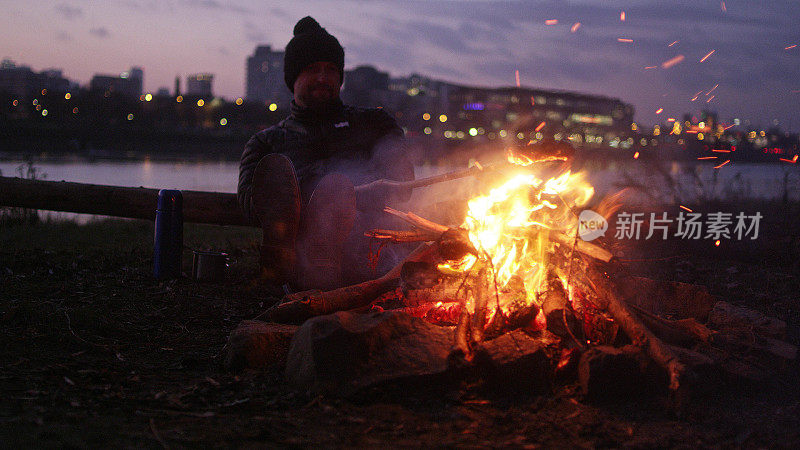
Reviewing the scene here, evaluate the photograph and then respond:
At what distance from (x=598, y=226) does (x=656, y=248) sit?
0.71 m

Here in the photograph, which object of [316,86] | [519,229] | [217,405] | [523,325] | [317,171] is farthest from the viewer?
[316,86]

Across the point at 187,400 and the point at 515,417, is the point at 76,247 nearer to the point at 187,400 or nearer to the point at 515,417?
the point at 187,400

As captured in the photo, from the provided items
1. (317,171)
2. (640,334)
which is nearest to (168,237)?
(317,171)

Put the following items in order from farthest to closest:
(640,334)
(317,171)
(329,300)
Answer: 1. (317,171)
2. (329,300)
3. (640,334)

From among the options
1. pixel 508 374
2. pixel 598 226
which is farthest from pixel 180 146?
pixel 508 374

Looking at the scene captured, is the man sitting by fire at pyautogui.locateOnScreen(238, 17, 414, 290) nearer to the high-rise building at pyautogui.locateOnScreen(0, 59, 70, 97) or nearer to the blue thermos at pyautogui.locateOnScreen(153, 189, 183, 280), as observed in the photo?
the blue thermos at pyautogui.locateOnScreen(153, 189, 183, 280)

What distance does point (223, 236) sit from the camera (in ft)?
22.2

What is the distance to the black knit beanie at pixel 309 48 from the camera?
14.6 feet

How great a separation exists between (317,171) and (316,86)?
69cm

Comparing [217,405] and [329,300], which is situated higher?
[329,300]

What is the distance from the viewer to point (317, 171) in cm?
424

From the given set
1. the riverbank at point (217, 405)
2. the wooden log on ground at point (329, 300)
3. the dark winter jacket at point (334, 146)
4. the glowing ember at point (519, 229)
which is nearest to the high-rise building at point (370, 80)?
the dark winter jacket at point (334, 146)

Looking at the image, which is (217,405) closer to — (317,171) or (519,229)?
(519,229)

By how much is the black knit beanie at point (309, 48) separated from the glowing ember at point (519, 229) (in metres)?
2.01
